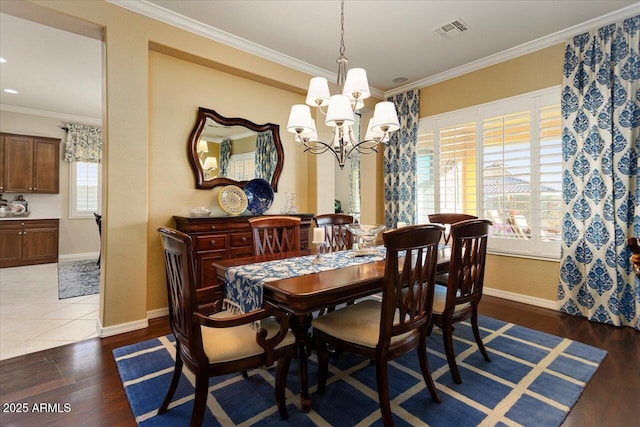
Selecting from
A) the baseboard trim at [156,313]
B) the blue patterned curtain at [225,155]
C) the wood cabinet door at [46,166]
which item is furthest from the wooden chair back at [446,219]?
the wood cabinet door at [46,166]

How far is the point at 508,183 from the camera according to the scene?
360 cm

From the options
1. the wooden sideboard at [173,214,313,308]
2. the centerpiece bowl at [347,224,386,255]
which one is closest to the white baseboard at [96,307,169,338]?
the wooden sideboard at [173,214,313,308]

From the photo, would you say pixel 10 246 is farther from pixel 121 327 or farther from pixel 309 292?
pixel 309 292

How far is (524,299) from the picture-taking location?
3521mm

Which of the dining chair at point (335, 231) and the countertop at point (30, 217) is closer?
the dining chair at point (335, 231)

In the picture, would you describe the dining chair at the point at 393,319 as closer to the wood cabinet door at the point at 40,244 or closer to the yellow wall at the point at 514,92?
the yellow wall at the point at 514,92

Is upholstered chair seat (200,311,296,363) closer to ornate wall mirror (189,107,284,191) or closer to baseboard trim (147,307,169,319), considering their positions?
baseboard trim (147,307,169,319)

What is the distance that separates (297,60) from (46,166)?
17.7 ft

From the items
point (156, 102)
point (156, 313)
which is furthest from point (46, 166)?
point (156, 313)

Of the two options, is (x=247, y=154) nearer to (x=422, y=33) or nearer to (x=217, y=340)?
(x=422, y=33)

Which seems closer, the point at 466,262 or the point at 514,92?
the point at 466,262

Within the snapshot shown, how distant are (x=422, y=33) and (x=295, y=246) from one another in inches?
102

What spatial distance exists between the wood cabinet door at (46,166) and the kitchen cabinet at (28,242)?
2.15 feet

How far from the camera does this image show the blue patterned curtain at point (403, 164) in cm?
450
